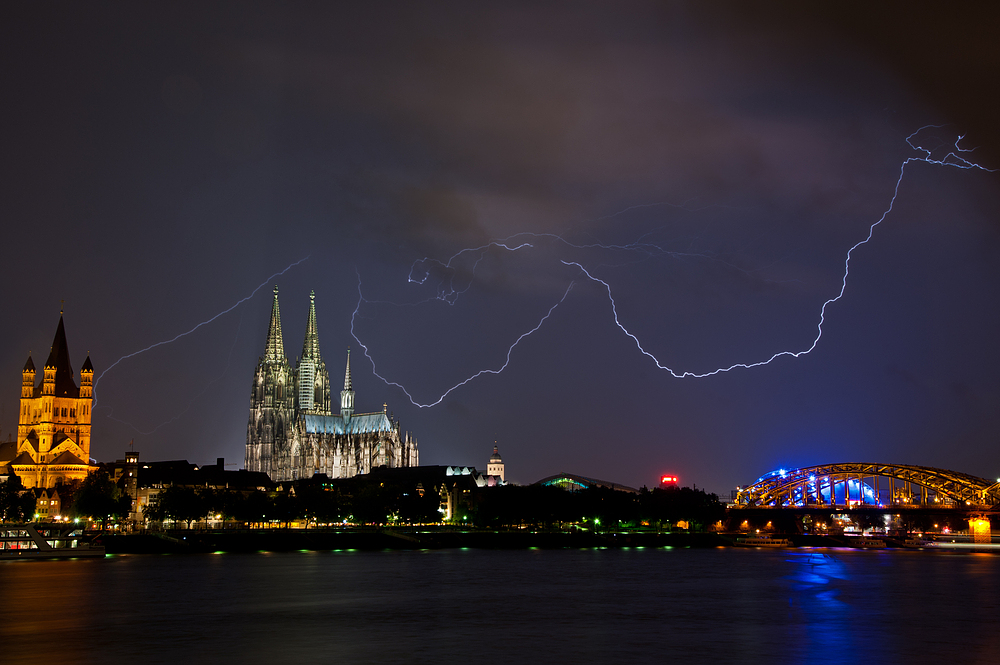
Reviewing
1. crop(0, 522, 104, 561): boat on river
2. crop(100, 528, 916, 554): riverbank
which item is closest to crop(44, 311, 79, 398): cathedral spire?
crop(100, 528, 916, 554): riverbank

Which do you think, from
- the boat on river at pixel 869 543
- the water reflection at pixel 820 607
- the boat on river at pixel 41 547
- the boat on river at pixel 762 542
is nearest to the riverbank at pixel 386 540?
the boat on river at pixel 869 543

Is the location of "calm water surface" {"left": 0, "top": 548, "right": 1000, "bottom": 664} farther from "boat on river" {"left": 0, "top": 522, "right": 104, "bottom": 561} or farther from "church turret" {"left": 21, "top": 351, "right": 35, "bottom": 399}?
"church turret" {"left": 21, "top": 351, "right": 35, "bottom": 399}

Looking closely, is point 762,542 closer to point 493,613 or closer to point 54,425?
point 493,613

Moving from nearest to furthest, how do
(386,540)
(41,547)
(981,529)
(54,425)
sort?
(41,547) < (386,540) < (981,529) < (54,425)

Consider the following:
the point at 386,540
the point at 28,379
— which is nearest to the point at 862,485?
the point at 386,540

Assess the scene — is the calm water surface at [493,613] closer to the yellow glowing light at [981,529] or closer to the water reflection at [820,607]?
the water reflection at [820,607]

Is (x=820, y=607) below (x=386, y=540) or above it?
below
